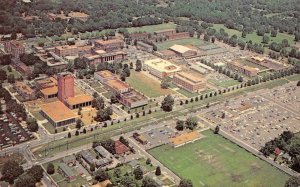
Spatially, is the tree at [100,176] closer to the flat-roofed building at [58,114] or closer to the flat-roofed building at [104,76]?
the flat-roofed building at [58,114]

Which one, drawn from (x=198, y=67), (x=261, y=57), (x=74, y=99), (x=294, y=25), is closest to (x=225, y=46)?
(x=261, y=57)

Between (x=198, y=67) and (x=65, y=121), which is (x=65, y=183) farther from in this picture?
(x=198, y=67)

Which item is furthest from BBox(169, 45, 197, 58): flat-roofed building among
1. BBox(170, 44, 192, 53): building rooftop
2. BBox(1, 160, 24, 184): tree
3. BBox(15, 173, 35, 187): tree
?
BBox(15, 173, 35, 187): tree

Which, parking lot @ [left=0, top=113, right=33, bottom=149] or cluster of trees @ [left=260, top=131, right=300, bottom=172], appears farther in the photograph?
parking lot @ [left=0, top=113, right=33, bottom=149]

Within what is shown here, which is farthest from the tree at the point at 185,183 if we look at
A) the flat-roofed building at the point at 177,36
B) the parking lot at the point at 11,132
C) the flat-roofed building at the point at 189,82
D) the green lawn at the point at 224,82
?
the flat-roofed building at the point at 177,36

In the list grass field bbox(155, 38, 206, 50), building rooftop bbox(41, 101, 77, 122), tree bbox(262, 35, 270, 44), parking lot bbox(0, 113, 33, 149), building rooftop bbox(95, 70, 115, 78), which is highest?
tree bbox(262, 35, 270, 44)

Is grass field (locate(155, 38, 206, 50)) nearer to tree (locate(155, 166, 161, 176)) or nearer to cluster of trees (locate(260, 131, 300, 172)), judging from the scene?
cluster of trees (locate(260, 131, 300, 172))

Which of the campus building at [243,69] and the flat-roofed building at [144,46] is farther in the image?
the flat-roofed building at [144,46]
